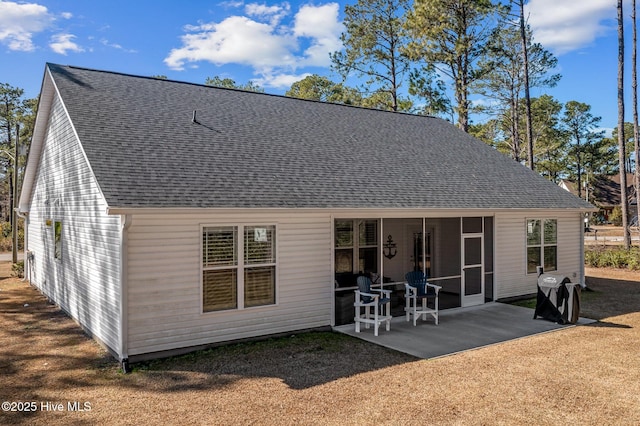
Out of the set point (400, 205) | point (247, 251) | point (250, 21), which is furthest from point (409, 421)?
point (250, 21)

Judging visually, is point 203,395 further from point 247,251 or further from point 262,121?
point 262,121

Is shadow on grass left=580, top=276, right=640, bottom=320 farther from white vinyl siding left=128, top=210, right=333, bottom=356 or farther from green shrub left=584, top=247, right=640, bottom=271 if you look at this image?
white vinyl siding left=128, top=210, right=333, bottom=356

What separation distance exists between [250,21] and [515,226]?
1626 centimetres

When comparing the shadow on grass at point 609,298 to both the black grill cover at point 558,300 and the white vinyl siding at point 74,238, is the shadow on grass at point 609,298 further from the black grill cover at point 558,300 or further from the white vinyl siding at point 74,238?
the white vinyl siding at point 74,238

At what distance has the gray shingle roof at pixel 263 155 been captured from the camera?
8.45 metres

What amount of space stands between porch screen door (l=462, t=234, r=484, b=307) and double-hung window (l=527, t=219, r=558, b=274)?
6.36 ft

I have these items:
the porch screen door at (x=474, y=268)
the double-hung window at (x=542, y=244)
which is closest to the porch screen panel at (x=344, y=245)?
the porch screen door at (x=474, y=268)

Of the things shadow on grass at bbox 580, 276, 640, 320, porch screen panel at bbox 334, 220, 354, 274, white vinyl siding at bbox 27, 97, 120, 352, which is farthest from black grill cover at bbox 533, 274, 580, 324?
white vinyl siding at bbox 27, 97, 120, 352

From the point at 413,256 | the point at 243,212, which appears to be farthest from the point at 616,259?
the point at 243,212

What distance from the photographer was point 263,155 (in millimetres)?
10516

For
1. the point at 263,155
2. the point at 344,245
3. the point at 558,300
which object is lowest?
the point at 558,300

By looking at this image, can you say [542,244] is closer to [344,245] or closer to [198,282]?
[344,245]

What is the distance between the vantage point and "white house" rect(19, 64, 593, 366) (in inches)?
310

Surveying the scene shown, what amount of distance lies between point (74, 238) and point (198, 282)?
412 cm
